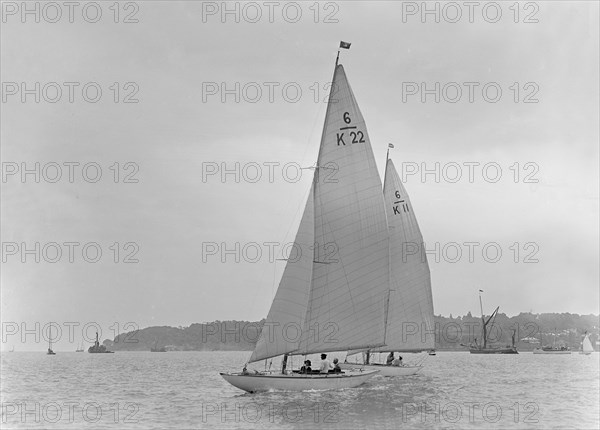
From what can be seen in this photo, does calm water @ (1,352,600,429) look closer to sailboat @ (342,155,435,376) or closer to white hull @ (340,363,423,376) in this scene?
white hull @ (340,363,423,376)

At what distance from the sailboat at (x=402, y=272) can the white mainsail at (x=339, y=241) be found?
1714 cm

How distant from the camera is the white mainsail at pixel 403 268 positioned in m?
63.2

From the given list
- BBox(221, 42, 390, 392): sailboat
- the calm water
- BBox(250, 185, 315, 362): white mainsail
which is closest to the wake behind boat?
the calm water

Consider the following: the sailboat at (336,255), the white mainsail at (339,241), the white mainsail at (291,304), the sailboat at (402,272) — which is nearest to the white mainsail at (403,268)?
the sailboat at (402,272)

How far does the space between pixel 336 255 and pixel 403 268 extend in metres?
20.1

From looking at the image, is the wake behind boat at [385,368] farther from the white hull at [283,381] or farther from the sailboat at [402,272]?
the white hull at [283,381]

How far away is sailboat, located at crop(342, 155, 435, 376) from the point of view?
6316 centimetres

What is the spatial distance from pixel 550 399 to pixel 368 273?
16.9m

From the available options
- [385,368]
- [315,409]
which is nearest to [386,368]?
[385,368]

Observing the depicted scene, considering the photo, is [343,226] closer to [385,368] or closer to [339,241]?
[339,241]

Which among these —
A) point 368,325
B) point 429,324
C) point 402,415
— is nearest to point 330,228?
point 368,325

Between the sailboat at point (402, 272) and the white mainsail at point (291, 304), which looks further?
the sailboat at point (402, 272)

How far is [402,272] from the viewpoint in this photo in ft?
208

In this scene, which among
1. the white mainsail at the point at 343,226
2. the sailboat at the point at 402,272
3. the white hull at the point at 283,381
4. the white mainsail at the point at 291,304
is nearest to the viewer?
the white hull at the point at 283,381
